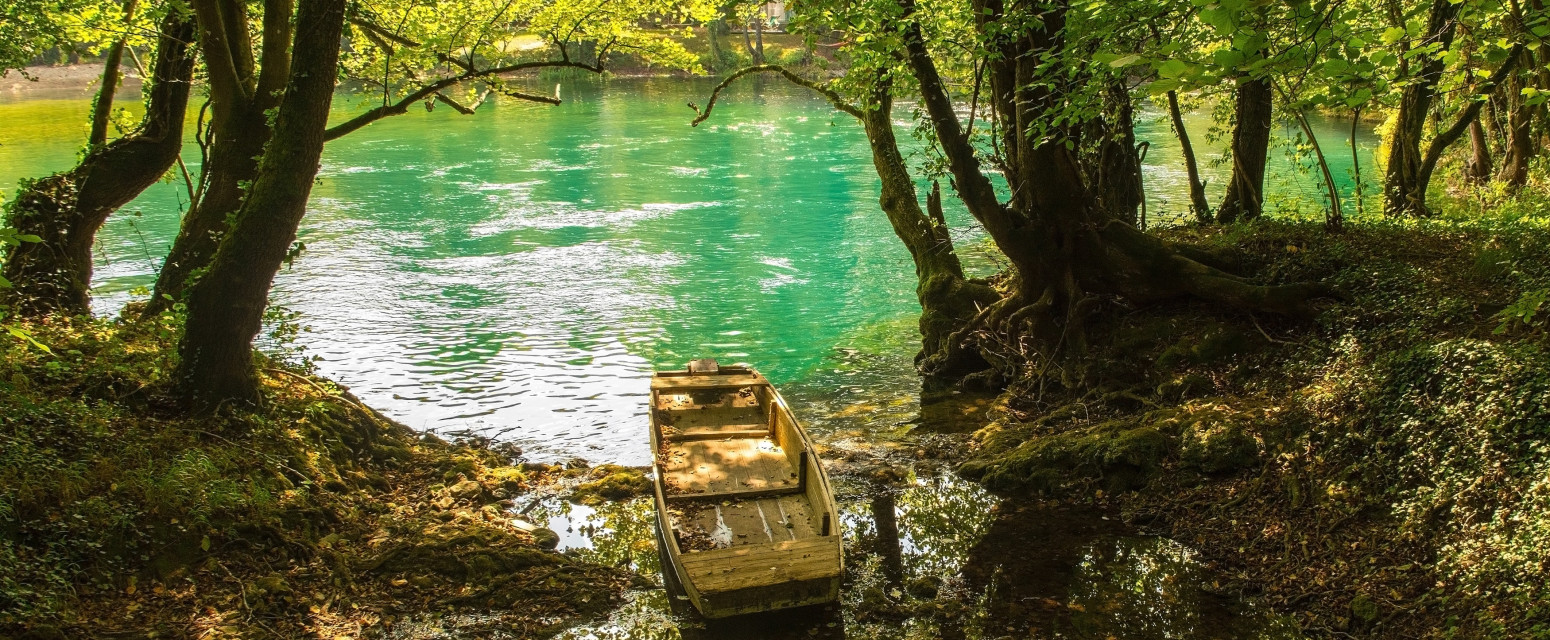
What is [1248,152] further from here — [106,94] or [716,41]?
[716,41]

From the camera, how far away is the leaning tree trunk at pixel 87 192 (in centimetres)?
986

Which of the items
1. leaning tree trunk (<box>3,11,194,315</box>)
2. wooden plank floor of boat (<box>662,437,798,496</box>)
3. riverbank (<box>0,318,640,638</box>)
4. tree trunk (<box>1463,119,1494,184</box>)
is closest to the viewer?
riverbank (<box>0,318,640,638</box>)

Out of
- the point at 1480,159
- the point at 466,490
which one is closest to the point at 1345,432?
the point at 466,490

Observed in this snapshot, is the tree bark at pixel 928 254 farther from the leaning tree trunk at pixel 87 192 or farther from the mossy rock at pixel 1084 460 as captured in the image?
the leaning tree trunk at pixel 87 192

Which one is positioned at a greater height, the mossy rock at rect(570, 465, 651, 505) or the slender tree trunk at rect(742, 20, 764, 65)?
the slender tree trunk at rect(742, 20, 764, 65)

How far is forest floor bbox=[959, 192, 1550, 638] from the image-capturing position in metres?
6.04

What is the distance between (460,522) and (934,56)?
29.5 feet

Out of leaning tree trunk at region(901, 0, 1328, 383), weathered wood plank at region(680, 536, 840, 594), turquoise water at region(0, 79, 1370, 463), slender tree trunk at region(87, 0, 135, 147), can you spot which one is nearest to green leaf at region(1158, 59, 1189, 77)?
weathered wood plank at region(680, 536, 840, 594)

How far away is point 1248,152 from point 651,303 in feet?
32.4

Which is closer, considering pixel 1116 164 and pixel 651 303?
pixel 1116 164

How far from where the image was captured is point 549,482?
31.6ft

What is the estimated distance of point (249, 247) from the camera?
8.04 meters

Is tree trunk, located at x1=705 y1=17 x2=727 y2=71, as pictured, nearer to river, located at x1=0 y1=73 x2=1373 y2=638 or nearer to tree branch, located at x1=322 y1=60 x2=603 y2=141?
river, located at x1=0 y1=73 x2=1373 y2=638

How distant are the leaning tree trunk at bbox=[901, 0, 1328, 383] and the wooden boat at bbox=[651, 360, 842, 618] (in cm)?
323
